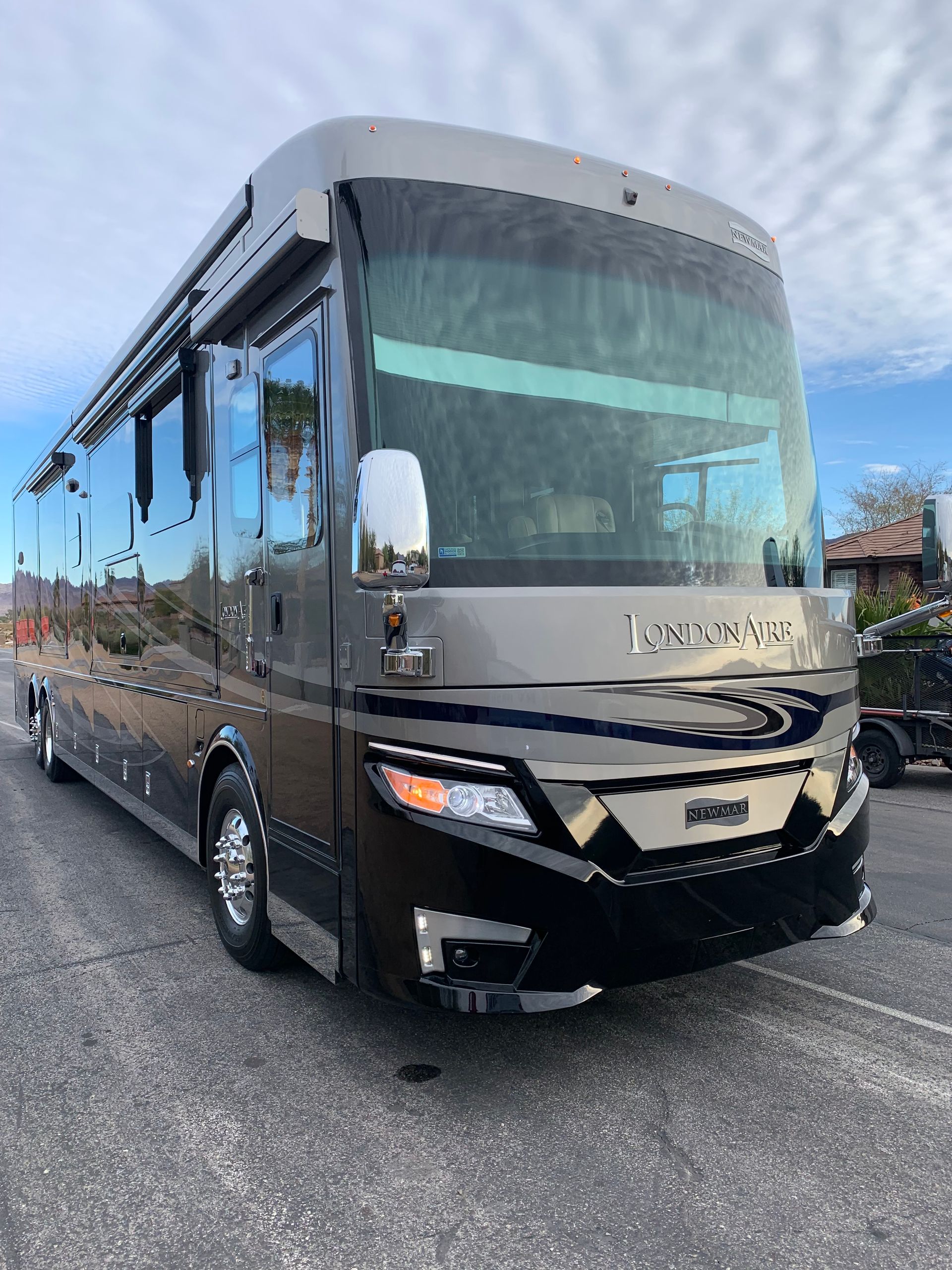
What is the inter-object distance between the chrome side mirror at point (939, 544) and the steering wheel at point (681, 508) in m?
1.19

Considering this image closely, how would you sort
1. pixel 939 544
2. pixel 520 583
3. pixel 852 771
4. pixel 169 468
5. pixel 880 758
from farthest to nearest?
pixel 880 758 < pixel 169 468 < pixel 939 544 < pixel 852 771 < pixel 520 583

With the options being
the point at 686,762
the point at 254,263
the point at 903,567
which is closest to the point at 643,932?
the point at 686,762

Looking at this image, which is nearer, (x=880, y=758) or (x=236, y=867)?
(x=236, y=867)

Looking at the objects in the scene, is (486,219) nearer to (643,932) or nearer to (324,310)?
(324,310)

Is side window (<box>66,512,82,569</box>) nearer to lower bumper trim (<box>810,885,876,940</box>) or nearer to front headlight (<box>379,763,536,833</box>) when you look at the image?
front headlight (<box>379,763,536,833</box>)

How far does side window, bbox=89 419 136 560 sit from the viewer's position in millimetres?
6215

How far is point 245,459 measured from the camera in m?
4.23

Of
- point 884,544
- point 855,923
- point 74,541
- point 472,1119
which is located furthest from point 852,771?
point 884,544

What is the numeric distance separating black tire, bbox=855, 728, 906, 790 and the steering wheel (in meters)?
6.84

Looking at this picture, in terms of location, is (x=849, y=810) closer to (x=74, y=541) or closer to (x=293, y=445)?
(x=293, y=445)

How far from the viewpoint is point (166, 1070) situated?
138 inches

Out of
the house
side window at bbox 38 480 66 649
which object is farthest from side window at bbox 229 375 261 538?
the house

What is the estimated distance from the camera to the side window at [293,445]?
3.54 meters

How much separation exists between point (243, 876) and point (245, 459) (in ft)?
6.16
